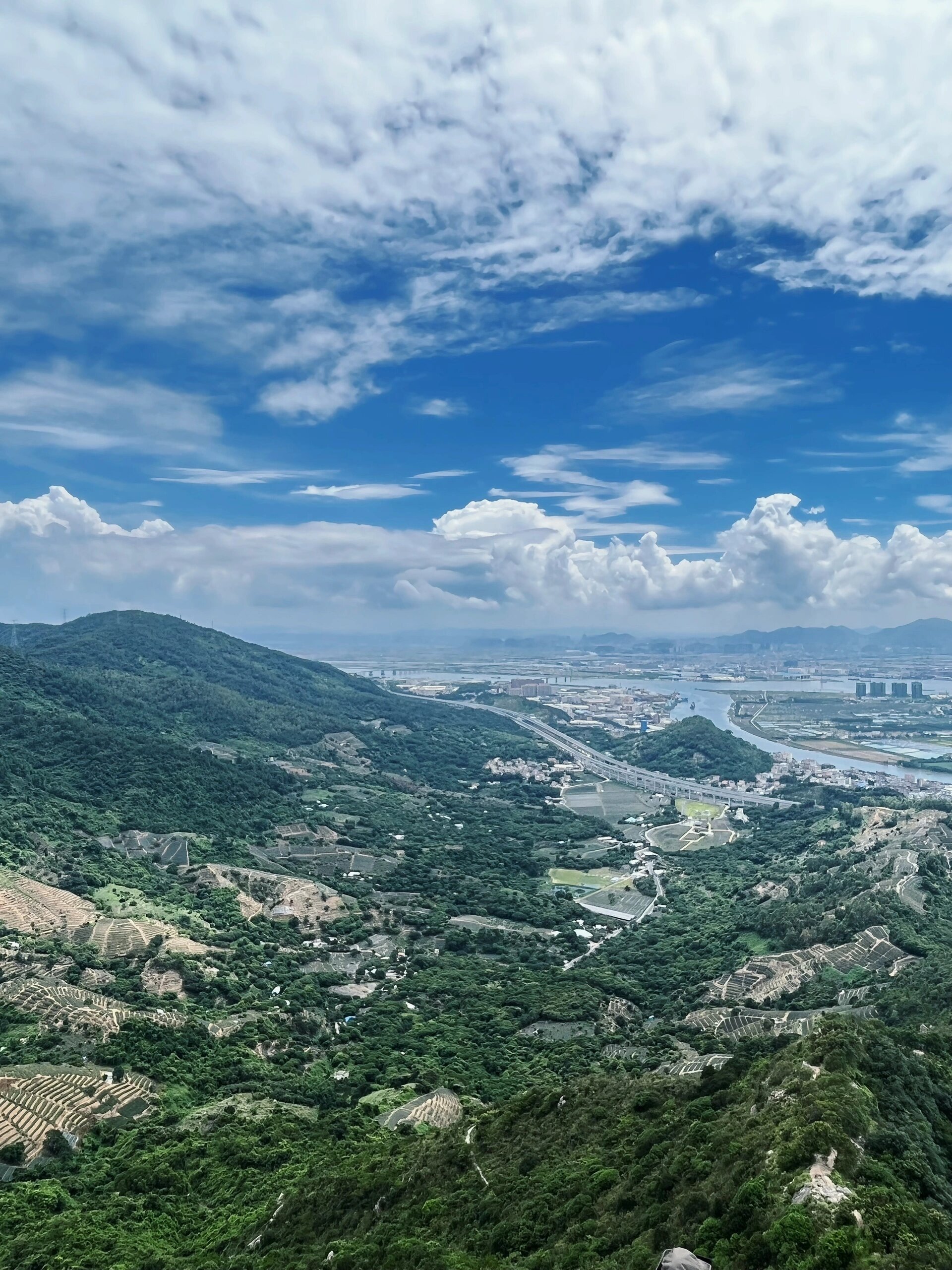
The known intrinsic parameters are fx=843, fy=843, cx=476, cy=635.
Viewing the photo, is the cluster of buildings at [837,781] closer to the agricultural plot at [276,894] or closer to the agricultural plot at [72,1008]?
the agricultural plot at [276,894]

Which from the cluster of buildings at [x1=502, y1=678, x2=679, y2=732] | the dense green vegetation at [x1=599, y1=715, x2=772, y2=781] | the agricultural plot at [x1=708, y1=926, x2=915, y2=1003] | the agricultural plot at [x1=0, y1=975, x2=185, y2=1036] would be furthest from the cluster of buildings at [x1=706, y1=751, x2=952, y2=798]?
the agricultural plot at [x1=0, y1=975, x2=185, y2=1036]

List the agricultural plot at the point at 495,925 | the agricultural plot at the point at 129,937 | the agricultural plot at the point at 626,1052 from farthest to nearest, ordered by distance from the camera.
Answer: the agricultural plot at the point at 495,925
the agricultural plot at the point at 129,937
the agricultural plot at the point at 626,1052

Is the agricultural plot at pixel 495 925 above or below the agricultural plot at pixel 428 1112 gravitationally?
below

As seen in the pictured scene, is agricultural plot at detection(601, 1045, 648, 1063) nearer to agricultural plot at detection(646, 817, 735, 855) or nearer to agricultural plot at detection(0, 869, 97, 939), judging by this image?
agricultural plot at detection(0, 869, 97, 939)

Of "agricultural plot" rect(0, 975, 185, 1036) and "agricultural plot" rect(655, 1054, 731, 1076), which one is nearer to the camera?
"agricultural plot" rect(655, 1054, 731, 1076)

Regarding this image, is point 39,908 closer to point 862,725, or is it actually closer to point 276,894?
point 276,894

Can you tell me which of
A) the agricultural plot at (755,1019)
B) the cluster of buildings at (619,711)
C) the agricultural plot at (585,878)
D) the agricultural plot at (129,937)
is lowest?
the agricultural plot at (585,878)

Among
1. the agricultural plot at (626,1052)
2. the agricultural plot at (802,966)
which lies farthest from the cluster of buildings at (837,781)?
the agricultural plot at (626,1052)
